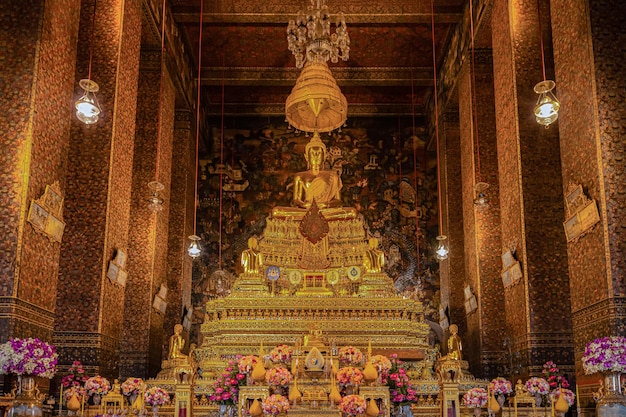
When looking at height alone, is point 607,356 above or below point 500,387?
above

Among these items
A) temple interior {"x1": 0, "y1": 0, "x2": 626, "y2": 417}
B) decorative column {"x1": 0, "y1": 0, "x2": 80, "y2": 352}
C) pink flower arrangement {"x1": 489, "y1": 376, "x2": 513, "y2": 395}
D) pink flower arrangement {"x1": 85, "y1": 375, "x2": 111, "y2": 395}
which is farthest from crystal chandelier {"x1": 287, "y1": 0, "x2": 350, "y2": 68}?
pink flower arrangement {"x1": 85, "y1": 375, "x2": 111, "y2": 395}

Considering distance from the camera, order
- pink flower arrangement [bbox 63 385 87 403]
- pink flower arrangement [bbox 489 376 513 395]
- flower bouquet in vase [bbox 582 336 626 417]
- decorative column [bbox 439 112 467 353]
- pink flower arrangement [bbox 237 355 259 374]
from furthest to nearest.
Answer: decorative column [bbox 439 112 467 353] → pink flower arrangement [bbox 237 355 259 374] → pink flower arrangement [bbox 63 385 87 403] → pink flower arrangement [bbox 489 376 513 395] → flower bouquet in vase [bbox 582 336 626 417]

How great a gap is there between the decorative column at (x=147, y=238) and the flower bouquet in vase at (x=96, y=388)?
3677mm

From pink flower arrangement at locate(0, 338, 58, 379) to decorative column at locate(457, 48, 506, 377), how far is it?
7088 millimetres

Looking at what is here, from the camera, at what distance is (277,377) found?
7023 mm

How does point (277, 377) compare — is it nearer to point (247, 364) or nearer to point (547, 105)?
point (247, 364)

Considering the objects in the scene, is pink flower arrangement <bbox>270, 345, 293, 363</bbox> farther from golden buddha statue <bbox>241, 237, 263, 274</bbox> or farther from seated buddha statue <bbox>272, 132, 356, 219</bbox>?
seated buddha statue <bbox>272, 132, 356, 219</bbox>

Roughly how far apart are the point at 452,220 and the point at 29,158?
1014cm

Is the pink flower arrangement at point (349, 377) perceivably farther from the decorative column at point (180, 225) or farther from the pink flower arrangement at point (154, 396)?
the decorative column at point (180, 225)

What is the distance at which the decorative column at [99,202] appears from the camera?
8.58m

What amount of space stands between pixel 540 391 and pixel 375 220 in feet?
33.2

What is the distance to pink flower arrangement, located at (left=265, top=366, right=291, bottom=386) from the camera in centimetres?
702

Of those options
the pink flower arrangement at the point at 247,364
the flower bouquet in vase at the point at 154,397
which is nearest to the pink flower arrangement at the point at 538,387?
the pink flower arrangement at the point at 247,364

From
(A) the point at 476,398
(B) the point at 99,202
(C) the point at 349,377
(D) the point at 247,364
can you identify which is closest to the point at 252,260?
(B) the point at 99,202
